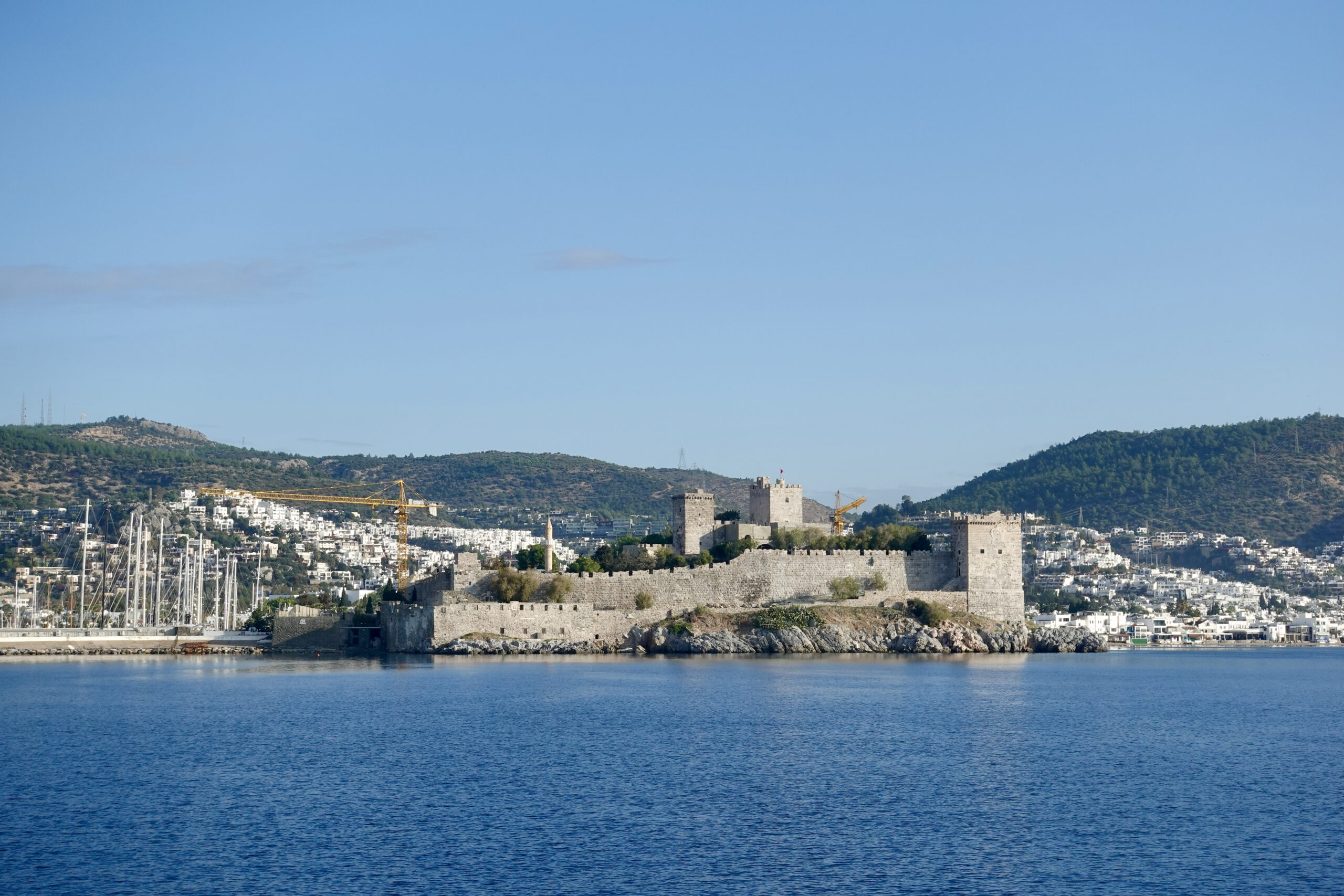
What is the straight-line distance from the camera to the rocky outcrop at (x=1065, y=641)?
52.2 metres

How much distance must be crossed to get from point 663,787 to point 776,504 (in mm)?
32079

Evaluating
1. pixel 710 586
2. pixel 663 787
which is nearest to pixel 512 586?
pixel 710 586

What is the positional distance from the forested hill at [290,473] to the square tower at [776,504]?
54887 millimetres

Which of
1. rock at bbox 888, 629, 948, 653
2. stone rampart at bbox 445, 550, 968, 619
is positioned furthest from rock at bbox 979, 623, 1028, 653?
rock at bbox 888, 629, 948, 653

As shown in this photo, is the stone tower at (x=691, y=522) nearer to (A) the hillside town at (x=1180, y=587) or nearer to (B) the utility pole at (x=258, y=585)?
(A) the hillside town at (x=1180, y=587)

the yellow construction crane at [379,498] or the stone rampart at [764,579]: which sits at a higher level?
the yellow construction crane at [379,498]

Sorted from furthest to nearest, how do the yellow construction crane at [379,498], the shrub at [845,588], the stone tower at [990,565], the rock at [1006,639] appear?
the yellow construction crane at [379,498]
the stone tower at [990,565]
the shrub at [845,588]
the rock at [1006,639]

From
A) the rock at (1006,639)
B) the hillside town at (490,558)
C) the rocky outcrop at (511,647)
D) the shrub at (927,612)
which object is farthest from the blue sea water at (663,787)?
the hillside town at (490,558)

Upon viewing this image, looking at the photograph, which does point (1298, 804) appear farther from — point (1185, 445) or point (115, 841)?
point (1185, 445)

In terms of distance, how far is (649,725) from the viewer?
1098 inches

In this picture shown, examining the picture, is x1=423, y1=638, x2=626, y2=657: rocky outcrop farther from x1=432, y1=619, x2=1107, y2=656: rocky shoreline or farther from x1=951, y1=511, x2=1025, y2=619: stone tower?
x1=951, y1=511, x2=1025, y2=619: stone tower

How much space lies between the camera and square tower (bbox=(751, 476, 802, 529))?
53.3 meters

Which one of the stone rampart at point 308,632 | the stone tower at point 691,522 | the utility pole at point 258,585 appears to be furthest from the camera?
the utility pole at point 258,585

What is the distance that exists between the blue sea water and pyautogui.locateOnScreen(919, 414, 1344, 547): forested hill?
3083 inches
